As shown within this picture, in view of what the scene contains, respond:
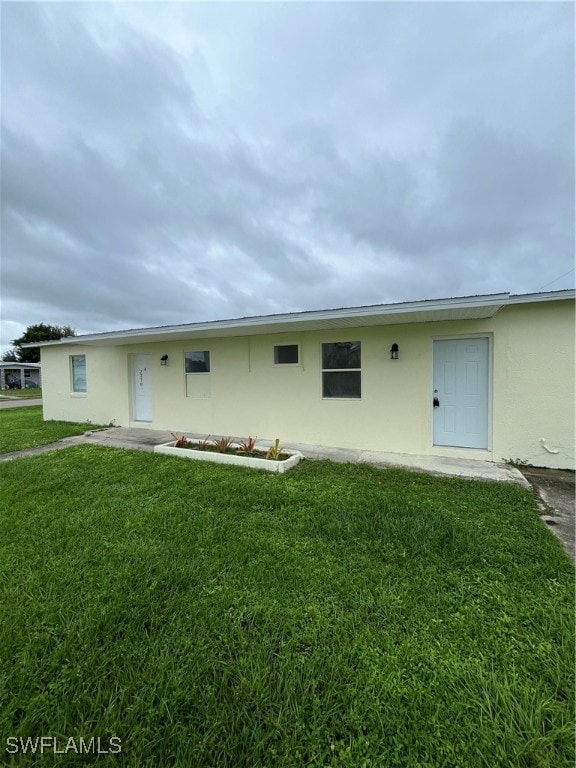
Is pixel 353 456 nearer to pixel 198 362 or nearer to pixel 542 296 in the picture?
pixel 542 296

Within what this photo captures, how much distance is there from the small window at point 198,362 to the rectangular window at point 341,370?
315 cm

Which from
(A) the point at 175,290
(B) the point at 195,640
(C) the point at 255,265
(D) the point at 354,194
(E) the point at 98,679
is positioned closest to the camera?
(E) the point at 98,679

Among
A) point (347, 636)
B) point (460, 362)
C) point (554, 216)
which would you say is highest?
point (554, 216)

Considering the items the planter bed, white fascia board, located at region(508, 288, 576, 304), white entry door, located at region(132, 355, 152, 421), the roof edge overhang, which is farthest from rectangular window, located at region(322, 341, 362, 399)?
white entry door, located at region(132, 355, 152, 421)

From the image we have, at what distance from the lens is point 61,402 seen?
11.0m

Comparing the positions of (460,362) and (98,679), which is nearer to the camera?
(98,679)

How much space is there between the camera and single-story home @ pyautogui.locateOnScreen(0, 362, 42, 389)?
1344 inches

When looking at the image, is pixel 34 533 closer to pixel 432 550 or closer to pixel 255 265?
pixel 432 550

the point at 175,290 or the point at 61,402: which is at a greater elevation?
the point at 175,290

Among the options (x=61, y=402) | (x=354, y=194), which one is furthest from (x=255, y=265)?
(x=61, y=402)

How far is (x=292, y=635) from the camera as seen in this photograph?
198 centimetres

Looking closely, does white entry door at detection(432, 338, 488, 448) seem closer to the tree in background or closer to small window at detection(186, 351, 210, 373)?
small window at detection(186, 351, 210, 373)

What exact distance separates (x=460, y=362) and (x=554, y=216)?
38.1ft

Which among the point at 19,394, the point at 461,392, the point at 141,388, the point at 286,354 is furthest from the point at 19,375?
the point at 461,392
